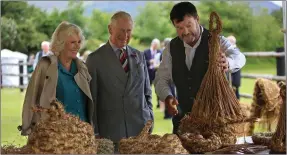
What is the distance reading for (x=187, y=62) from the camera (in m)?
2.88

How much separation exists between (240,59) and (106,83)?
916 mm

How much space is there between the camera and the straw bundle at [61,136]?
72.1 inches

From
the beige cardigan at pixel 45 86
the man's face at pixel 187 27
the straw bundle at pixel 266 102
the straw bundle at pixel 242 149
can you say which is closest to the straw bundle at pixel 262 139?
the straw bundle at pixel 242 149

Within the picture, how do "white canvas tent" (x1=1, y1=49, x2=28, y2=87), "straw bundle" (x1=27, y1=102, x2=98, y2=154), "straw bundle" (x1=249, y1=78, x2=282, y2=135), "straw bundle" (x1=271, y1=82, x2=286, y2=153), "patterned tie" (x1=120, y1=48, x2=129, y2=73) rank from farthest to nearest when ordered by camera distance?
"white canvas tent" (x1=1, y1=49, x2=28, y2=87)
"straw bundle" (x1=249, y1=78, x2=282, y2=135)
"patterned tie" (x1=120, y1=48, x2=129, y2=73)
"straw bundle" (x1=271, y1=82, x2=286, y2=153)
"straw bundle" (x1=27, y1=102, x2=98, y2=154)

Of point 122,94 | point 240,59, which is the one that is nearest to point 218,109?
point 240,59

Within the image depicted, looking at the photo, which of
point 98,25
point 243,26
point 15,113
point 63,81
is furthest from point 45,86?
point 98,25

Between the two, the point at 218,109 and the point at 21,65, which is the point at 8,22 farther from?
the point at 218,109

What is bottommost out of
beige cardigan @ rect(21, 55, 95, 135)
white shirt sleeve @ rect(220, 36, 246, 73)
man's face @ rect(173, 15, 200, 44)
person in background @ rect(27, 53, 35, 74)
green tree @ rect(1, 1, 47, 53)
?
beige cardigan @ rect(21, 55, 95, 135)

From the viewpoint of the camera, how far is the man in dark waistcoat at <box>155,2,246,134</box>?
8.70 feet

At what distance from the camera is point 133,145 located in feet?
6.66

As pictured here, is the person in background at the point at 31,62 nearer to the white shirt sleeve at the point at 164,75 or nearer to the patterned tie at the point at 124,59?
the patterned tie at the point at 124,59

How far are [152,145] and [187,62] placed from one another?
0.98 meters

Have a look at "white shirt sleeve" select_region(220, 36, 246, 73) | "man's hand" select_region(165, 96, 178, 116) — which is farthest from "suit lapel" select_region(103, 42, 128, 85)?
"white shirt sleeve" select_region(220, 36, 246, 73)

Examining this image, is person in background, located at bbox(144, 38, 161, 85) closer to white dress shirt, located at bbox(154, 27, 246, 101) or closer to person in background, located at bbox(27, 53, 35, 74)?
person in background, located at bbox(27, 53, 35, 74)
